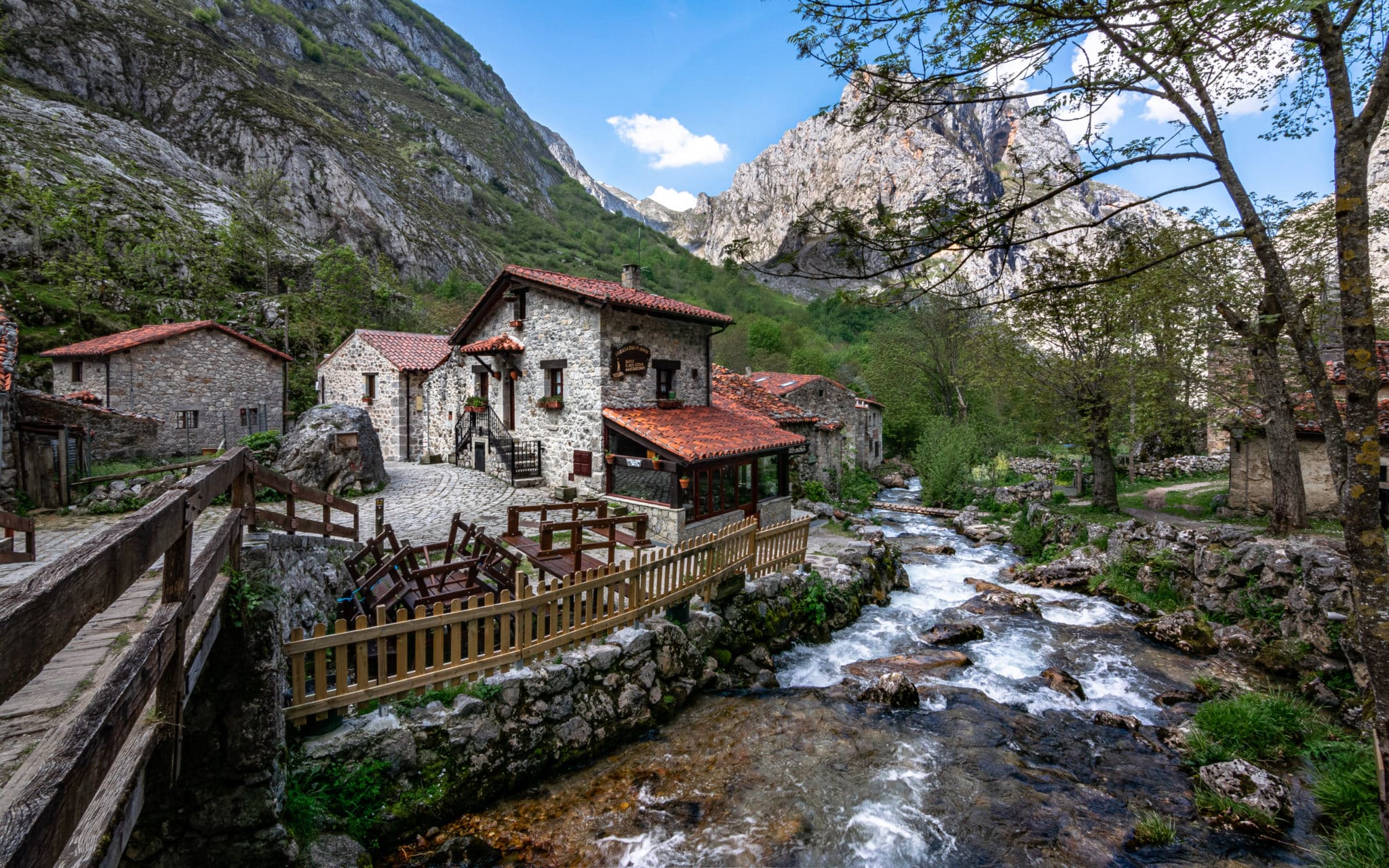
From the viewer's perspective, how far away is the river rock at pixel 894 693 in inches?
313

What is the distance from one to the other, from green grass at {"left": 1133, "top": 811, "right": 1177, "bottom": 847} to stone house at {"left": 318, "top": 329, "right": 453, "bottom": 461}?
75.0 feet

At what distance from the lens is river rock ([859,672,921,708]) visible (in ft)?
26.1

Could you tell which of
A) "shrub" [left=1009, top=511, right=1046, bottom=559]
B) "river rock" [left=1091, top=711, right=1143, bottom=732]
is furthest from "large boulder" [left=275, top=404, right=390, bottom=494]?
"shrub" [left=1009, top=511, right=1046, bottom=559]

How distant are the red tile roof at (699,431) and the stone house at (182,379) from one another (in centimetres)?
1477

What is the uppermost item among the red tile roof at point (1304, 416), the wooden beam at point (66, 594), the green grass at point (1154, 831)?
the red tile roof at point (1304, 416)

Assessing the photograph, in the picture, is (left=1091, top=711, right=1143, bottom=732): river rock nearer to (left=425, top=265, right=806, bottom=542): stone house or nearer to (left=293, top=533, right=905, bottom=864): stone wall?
(left=293, top=533, right=905, bottom=864): stone wall

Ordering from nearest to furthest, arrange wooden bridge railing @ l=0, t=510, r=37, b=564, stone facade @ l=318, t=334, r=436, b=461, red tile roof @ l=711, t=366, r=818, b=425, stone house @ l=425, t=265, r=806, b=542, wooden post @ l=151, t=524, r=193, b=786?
wooden post @ l=151, t=524, r=193, b=786 → wooden bridge railing @ l=0, t=510, r=37, b=564 → stone house @ l=425, t=265, r=806, b=542 → red tile roof @ l=711, t=366, r=818, b=425 → stone facade @ l=318, t=334, r=436, b=461

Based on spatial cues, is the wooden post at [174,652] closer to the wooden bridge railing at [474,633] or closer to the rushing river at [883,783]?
the wooden bridge railing at [474,633]

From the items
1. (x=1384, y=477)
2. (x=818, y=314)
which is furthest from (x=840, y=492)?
(x=818, y=314)

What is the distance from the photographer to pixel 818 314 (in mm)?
67250

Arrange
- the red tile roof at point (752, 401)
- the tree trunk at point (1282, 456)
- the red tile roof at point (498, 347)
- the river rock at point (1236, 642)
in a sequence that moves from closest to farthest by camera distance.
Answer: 1. the river rock at point (1236, 642)
2. the tree trunk at point (1282, 456)
3. the red tile roof at point (498, 347)
4. the red tile roof at point (752, 401)

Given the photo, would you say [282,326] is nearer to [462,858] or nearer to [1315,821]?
[462,858]

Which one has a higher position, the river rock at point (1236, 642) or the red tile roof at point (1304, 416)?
the red tile roof at point (1304, 416)

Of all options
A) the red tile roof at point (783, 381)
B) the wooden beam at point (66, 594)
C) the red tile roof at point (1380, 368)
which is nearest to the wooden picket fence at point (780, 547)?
the wooden beam at point (66, 594)
